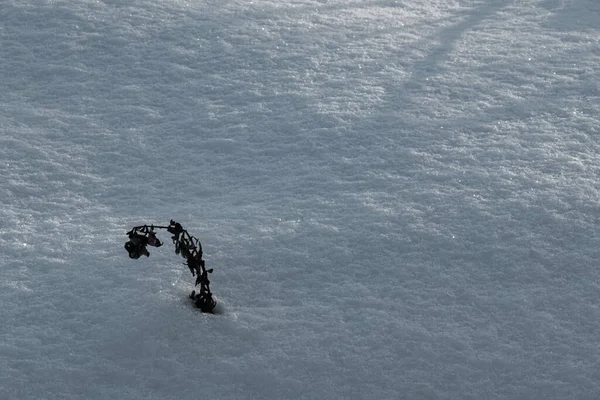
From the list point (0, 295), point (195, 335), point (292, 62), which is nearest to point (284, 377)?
point (195, 335)

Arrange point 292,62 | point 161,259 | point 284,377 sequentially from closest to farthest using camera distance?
point 284,377 → point 161,259 → point 292,62

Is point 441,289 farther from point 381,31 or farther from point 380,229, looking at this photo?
point 381,31

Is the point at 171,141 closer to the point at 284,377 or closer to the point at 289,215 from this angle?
the point at 289,215

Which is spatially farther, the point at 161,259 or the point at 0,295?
the point at 161,259

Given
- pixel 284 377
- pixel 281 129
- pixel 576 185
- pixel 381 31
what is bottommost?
pixel 284 377

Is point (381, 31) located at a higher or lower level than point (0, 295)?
higher

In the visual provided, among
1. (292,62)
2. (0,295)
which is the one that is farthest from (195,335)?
(292,62)

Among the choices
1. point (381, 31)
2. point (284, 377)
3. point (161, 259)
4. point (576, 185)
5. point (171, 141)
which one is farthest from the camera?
point (381, 31)
